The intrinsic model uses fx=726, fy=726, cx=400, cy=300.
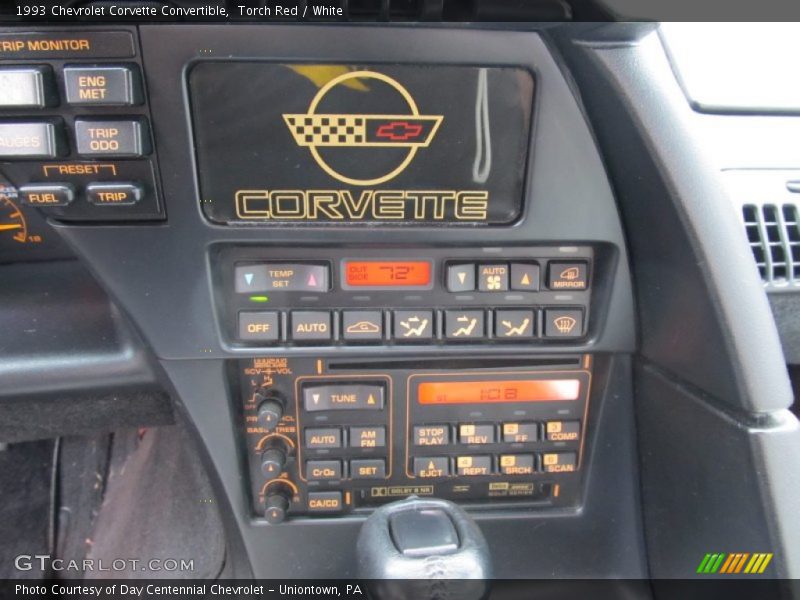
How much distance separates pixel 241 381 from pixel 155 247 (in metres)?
0.24

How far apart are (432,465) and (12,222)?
0.81 m

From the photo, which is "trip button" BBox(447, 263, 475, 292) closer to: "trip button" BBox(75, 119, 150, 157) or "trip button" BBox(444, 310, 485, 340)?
"trip button" BBox(444, 310, 485, 340)

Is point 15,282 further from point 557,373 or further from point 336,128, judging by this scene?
point 557,373

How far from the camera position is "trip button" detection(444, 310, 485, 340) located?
3.43 feet

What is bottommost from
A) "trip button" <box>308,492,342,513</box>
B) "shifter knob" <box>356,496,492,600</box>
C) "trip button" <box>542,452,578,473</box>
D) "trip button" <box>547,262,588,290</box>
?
"trip button" <box>308,492,342,513</box>

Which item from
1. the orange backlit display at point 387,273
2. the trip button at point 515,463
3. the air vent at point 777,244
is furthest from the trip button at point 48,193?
the air vent at point 777,244

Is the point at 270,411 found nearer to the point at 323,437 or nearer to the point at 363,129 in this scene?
the point at 323,437

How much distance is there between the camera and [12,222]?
4.00 ft

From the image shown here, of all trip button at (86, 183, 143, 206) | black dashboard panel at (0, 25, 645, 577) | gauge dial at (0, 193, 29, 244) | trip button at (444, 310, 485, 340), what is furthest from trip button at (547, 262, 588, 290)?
gauge dial at (0, 193, 29, 244)

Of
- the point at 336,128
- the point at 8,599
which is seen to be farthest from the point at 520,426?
the point at 8,599

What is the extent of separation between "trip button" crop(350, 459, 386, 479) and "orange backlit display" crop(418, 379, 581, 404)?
12 centimetres

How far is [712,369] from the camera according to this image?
943 millimetres

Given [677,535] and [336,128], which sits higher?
[336,128]
